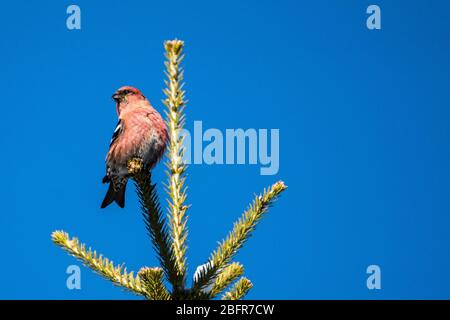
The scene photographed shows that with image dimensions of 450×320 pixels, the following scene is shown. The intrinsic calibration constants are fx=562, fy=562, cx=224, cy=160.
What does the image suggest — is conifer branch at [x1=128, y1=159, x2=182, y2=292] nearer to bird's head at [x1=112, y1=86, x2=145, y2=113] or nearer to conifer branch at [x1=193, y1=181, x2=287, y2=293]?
conifer branch at [x1=193, y1=181, x2=287, y2=293]

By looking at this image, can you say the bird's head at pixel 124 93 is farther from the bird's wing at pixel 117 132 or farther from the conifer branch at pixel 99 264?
the conifer branch at pixel 99 264

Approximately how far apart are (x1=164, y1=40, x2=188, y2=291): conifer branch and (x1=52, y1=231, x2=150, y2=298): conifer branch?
0.24 metres

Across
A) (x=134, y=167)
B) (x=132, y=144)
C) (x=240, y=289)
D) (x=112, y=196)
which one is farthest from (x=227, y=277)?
(x=112, y=196)

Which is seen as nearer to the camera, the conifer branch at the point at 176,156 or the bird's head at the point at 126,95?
the conifer branch at the point at 176,156

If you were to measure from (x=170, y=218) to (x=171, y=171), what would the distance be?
10.0 inches

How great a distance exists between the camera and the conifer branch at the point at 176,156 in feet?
9.57

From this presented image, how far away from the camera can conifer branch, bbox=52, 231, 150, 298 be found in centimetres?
287

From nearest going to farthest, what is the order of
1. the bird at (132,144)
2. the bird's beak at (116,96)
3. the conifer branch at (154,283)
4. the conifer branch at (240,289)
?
1. the conifer branch at (154,283)
2. the conifer branch at (240,289)
3. the bird at (132,144)
4. the bird's beak at (116,96)

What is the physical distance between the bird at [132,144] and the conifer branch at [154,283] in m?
1.77

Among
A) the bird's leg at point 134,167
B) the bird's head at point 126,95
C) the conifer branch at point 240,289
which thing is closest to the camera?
the conifer branch at point 240,289

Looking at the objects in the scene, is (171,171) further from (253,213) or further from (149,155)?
(149,155)

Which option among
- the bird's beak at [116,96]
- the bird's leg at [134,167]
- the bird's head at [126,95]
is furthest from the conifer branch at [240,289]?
the bird's beak at [116,96]

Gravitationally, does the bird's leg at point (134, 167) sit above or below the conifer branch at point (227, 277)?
above
